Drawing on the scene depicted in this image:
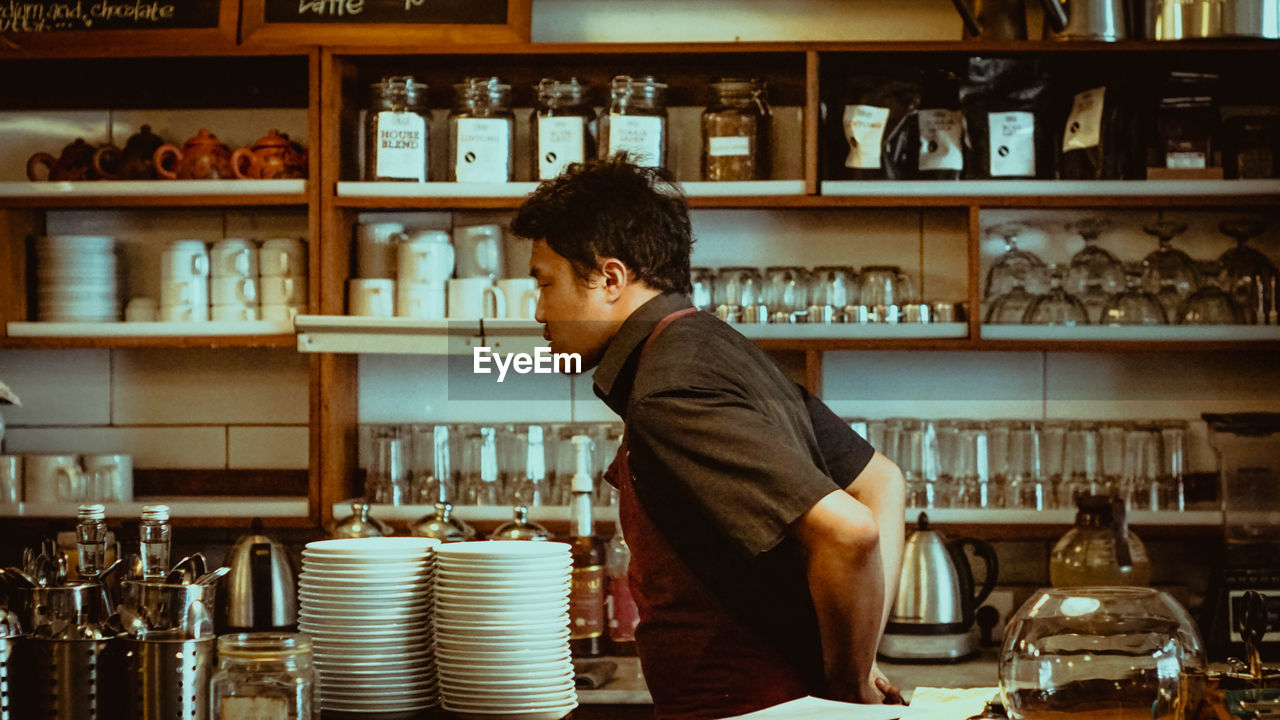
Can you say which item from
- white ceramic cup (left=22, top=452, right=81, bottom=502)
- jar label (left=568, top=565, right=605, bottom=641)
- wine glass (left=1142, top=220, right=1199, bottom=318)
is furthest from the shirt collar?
white ceramic cup (left=22, top=452, right=81, bottom=502)

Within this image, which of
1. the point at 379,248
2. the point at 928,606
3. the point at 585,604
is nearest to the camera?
the point at 585,604

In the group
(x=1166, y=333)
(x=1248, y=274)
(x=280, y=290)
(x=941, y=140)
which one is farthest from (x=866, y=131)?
(x=280, y=290)

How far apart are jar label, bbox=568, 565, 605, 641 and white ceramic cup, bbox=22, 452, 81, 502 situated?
138 cm

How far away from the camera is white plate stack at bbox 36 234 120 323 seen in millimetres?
3316

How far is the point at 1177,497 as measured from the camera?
3105 mm

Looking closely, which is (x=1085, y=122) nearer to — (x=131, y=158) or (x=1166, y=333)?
(x=1166, y=333)

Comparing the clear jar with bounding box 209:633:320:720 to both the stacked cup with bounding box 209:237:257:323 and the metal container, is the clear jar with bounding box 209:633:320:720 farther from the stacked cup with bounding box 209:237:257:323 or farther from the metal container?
the stacked cup with bounding box 209:237:257:323

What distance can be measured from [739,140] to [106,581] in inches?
70.6

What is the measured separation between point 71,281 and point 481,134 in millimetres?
1070

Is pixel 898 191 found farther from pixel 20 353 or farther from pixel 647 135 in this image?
pixel 20 353

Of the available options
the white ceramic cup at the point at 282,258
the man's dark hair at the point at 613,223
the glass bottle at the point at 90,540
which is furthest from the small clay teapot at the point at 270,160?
the glass bottle at the point at 90,540

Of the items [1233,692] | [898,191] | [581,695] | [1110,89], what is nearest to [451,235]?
[898,191]

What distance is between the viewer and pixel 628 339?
187cm

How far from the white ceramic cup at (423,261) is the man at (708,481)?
1.23m
